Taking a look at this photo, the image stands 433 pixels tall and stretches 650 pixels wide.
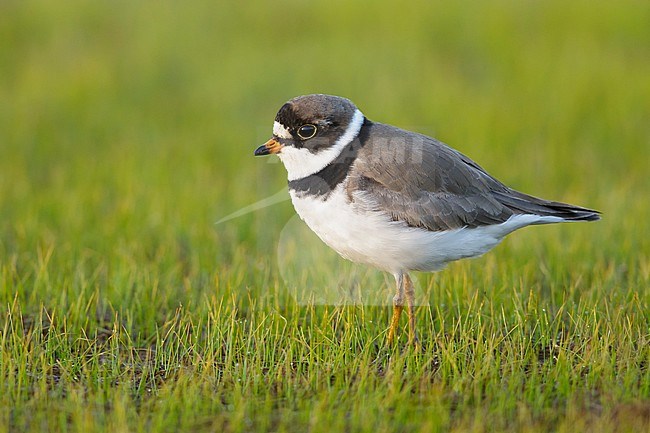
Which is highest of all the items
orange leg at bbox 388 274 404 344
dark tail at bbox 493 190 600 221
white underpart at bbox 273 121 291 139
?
white underpart at bbox 273 121 291 139

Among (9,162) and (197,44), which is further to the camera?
(197,44)

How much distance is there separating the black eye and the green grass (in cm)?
119

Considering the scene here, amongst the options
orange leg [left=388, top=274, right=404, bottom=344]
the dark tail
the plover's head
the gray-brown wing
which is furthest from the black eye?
the dark tail

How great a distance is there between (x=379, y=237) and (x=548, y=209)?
1320 mm

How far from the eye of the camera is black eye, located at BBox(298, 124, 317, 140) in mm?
5906

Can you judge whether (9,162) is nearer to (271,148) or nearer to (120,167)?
(120,167)

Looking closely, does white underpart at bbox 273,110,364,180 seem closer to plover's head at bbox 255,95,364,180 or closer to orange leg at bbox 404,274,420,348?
plover's head at bbox 255,95,364,180

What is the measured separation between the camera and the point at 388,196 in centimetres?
571

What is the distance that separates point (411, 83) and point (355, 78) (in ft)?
2.72

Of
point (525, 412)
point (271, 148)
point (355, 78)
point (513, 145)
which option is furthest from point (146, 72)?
point (525, 412)

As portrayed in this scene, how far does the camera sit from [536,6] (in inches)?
603

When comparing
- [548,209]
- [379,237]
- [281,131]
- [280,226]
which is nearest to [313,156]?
[281,131]

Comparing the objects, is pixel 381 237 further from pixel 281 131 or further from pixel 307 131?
pixel 281 131

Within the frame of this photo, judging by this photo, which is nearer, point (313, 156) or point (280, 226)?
point (313, 156)
